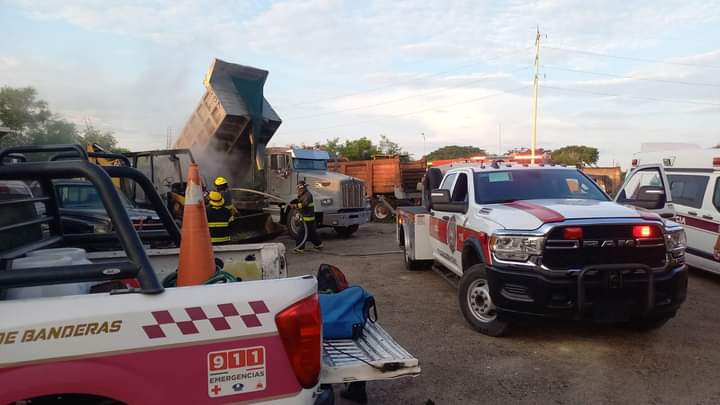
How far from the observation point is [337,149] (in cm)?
4334

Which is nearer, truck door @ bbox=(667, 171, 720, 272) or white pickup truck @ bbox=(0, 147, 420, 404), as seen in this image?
white pickup truck @ bbox=(0, 147, 420, 404)

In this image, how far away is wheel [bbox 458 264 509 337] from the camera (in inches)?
209

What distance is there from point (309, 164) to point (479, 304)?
10.3 m

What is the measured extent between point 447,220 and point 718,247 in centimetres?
410

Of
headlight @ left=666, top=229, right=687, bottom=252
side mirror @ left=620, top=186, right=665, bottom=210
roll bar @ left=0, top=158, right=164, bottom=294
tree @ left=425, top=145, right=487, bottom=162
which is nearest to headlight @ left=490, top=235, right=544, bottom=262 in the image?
headlight @ left=666, top=229, right=687, bottom=252

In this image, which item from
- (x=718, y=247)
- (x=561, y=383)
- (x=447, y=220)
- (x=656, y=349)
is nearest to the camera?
(x=561, y=383)

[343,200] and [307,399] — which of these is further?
[343,200]

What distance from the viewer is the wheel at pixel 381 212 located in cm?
2136

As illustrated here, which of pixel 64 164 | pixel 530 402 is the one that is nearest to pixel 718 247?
pixel 530 402

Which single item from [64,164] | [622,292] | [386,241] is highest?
[64,164]

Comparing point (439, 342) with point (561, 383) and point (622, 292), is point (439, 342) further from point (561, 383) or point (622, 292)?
point (622, 292)

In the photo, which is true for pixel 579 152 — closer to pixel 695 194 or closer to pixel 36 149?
pixel 695 194

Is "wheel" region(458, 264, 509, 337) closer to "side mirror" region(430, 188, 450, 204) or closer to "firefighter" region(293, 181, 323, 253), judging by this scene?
"side mirror" region(430, 188, 450, 204)

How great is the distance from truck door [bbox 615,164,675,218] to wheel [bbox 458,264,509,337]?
2121 mm
